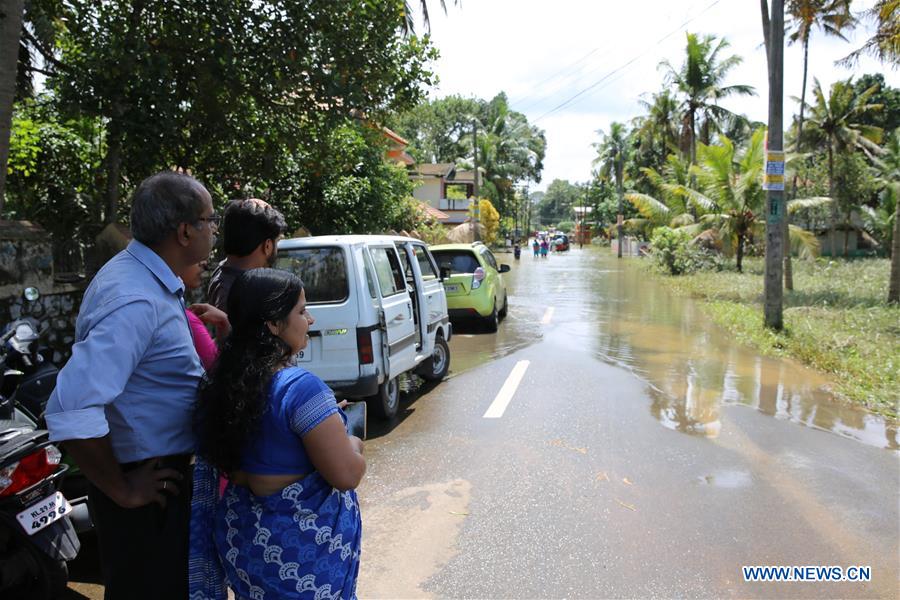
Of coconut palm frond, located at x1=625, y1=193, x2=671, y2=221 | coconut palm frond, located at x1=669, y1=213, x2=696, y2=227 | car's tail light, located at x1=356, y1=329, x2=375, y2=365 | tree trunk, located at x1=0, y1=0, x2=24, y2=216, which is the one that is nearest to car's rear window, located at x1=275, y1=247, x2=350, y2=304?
car's tail light, located at x1=356, y1=329, x2=375, y2=365

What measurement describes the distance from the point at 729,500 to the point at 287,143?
655cm

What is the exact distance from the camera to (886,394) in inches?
289

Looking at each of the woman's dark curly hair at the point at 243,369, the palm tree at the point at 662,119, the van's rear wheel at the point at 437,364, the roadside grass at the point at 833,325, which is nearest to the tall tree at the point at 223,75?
the van's rear wheel at the point at 437,364

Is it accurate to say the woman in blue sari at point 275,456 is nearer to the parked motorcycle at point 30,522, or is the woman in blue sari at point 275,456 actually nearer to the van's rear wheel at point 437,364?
the parked motorcycle at point 30,522

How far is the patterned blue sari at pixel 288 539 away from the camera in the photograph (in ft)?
6.40

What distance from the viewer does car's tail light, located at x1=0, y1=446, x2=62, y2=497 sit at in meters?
2.96

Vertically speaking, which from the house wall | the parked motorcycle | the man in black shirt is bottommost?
the parked motorcycle

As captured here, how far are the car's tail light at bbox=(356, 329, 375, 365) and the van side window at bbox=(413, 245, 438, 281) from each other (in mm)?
2709

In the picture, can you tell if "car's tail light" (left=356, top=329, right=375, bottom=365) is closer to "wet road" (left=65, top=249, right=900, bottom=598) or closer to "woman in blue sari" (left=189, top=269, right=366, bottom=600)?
"wet road" (left=65, top=249, right=900, bottom=598)

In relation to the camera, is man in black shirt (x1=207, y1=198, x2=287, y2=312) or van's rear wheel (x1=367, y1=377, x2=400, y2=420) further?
van's rear wheel (x1=367, y1=377, x2=400, y2=420)

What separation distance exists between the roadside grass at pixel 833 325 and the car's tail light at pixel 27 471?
7288 mm

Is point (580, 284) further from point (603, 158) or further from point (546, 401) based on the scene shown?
point (603, 158)

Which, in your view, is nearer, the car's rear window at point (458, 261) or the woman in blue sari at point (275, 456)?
the woman in blue sari at point (275, 456)

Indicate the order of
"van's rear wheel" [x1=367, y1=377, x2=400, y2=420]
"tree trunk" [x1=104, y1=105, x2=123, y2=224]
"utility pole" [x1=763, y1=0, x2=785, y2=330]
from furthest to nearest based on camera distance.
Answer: "utility pole" [x1=763, y1=0, x2=785, y2=330] < "tree trunk" [x1=104, y1=105, x2=123, y2=224] < "van's rear wheel" [x1=367, y1=377, x2=400, y2=420]
